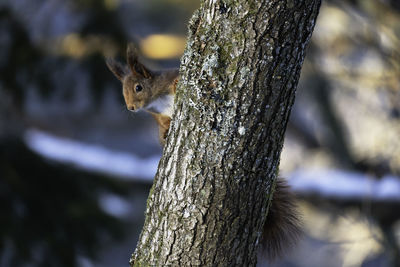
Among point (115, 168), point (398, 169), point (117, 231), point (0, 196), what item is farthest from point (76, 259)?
point (398, 169)

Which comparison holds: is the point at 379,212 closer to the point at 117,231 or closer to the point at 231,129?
the point at 117,231

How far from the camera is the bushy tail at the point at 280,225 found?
1798 millimetres

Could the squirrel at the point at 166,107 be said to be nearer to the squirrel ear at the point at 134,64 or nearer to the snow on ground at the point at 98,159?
the squirrel ear at the point at 134,64

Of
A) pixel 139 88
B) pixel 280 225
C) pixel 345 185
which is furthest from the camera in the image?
pixel 345 185

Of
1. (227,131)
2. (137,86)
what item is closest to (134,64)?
(137,86)

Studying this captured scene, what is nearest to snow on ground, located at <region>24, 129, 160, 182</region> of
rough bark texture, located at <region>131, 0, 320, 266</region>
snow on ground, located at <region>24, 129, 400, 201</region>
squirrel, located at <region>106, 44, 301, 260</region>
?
snow on ground, located at <region>24, 129, 400, 201</region>

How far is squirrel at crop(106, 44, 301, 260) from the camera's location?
180 centimetres

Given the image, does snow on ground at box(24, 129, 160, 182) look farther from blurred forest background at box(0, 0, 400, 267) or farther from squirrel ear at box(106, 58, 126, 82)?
squirrel ear at box(106, 58, 126, 82)

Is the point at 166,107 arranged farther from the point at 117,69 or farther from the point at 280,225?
the point at 280,225

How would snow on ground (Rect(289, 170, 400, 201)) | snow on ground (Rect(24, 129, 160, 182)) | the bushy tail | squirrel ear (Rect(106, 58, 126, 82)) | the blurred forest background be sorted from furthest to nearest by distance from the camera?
snow on ground (Rect(24, 129, 160, 182))
snow on ground (Rect(289, 170, 400, 201))
the blurred forest background
squirrel ear (Rect(106, 58, 126, 82))
the bushy tail

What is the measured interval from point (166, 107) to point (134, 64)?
210 mm

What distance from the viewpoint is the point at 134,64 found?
1886 millimetres

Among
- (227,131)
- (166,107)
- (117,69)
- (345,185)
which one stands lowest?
(227,131)

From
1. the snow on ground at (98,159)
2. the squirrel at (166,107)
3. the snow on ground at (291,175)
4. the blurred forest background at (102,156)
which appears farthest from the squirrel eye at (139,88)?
the snow on ground at (98,159)
